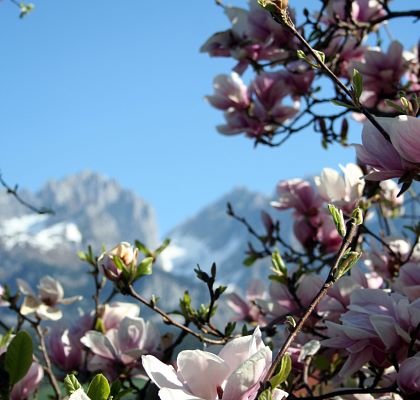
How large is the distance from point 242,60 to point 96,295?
89 cm

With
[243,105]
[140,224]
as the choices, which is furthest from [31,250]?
[243,105]

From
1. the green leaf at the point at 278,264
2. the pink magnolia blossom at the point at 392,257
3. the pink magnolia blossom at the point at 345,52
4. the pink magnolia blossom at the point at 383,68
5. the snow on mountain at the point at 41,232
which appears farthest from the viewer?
the snow on mountain at the point at 41,232

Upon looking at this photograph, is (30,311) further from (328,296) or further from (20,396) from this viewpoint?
(328,296)

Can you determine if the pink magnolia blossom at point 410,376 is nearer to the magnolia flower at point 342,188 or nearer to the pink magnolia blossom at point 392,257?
the magnolia flower at point 342,188

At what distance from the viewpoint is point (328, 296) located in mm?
1302

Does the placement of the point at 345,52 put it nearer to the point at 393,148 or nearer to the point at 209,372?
the point at 393,148

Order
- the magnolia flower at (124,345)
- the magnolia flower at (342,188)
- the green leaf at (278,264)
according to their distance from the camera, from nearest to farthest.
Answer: the magnolia flower at (124,345) < the green leaf at (278,264) < the magnolia flower at (342,188)

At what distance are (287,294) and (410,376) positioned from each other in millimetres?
671

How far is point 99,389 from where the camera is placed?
28.3 inches

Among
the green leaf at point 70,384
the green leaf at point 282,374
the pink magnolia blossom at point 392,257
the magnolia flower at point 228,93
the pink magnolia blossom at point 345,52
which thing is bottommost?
the pink magnolia blossom at point 392,257

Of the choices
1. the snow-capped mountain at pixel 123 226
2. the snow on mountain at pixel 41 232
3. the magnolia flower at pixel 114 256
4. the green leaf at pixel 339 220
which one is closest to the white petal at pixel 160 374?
the green leaf at pixel 339 220

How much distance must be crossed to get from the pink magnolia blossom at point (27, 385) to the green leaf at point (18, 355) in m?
0.27

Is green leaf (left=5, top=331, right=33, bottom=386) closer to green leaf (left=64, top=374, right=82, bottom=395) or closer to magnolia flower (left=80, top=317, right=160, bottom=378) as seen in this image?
green leaf (left=64, top=374, right=82, bottom=395)

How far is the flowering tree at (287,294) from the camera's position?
2.36 ft
